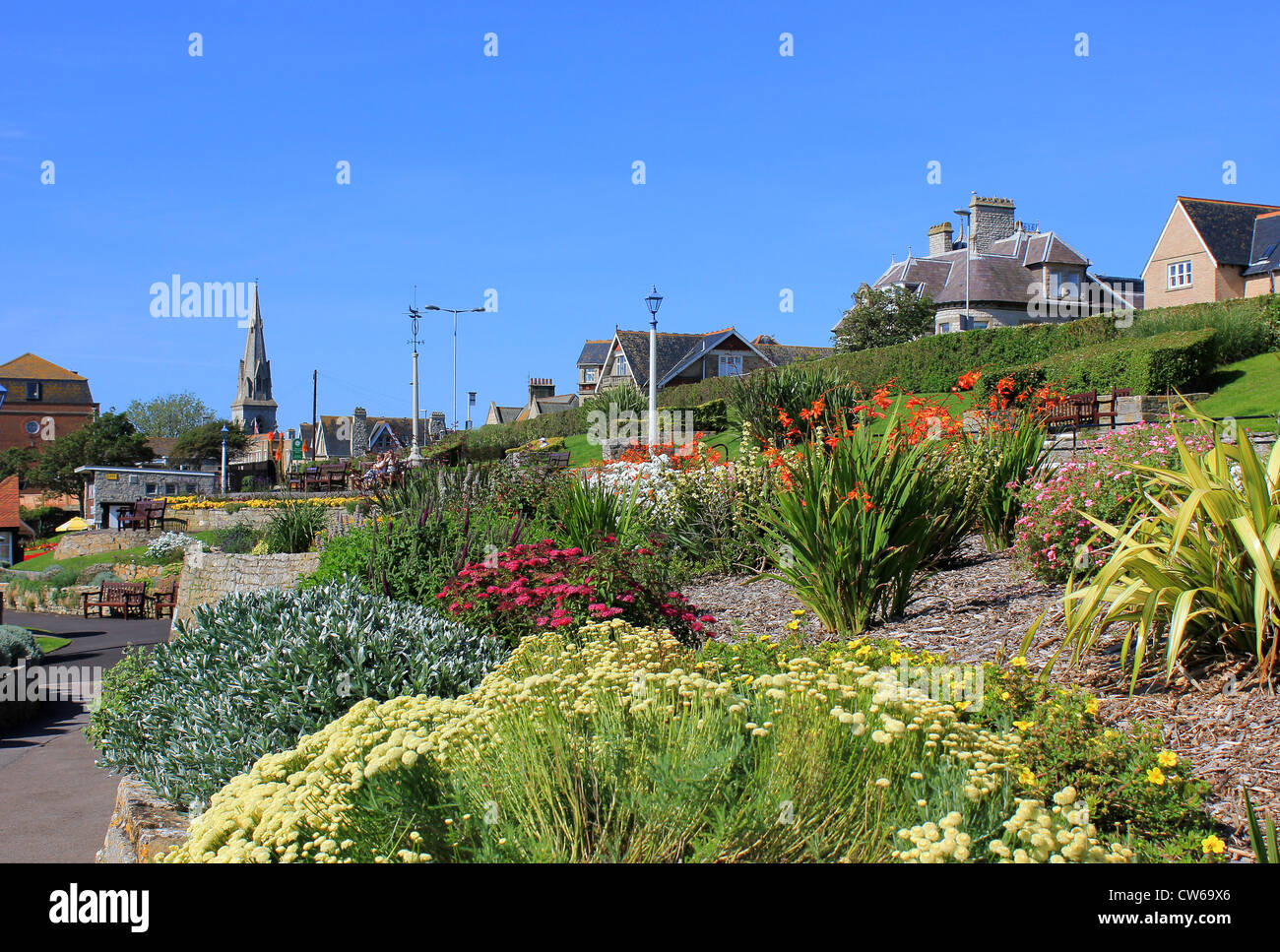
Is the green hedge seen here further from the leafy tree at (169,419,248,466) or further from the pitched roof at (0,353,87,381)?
the pitched roof at (0,353,87,381)

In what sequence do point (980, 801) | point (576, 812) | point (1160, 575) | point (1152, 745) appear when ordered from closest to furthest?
1. point (576, 812)
2. point (980, 801)
3. point (1152, 745)
4. point (1160, 575)

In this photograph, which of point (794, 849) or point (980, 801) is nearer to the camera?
point (794, 849)

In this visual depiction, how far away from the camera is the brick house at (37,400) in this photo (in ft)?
271

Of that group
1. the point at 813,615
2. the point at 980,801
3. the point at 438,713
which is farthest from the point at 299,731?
the point at 813,615

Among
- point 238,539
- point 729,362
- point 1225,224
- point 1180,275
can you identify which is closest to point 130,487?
point 238,539

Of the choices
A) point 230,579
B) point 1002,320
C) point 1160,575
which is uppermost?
point 1002,320

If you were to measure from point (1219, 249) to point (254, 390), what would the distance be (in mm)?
106806

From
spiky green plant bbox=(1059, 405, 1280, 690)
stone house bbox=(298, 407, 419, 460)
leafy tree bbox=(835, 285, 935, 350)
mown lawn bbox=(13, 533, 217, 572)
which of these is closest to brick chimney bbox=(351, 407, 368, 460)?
stone house bbox=(298, 407, 419, 460)

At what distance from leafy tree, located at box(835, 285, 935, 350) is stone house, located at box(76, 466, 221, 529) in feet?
99.8

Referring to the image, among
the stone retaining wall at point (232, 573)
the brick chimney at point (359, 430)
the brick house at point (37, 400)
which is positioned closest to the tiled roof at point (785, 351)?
the brick chimney at point (359, 430)

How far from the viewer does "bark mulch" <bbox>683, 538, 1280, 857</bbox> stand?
3.57 m
